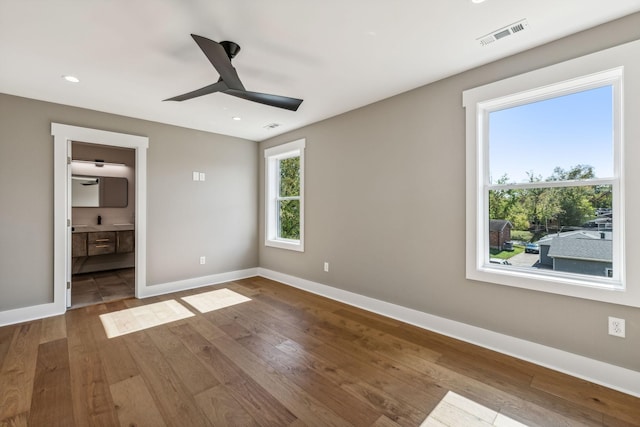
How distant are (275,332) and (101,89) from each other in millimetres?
3082

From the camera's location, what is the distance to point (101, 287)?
15.0 ft

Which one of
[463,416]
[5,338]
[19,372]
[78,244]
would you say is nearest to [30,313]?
[5,338]

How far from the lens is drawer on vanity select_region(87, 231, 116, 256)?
5.19 meters

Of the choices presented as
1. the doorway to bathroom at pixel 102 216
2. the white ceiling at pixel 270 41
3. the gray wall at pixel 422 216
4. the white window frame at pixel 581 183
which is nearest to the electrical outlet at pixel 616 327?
the gray wall at pixel 422 216

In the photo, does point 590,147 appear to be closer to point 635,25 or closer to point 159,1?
point 635,25

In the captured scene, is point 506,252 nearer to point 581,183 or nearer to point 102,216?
point 581,183

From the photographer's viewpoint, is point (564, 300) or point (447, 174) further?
point (447, 174)

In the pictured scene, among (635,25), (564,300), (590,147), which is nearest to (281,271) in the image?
(564,300)

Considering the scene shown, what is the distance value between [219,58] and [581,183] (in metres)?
2.75

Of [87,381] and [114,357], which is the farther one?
[114,357]

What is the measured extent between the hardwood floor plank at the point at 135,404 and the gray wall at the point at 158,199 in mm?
2233

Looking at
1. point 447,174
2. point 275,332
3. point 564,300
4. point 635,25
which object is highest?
point 635,25

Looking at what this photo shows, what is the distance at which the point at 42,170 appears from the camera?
334 cm

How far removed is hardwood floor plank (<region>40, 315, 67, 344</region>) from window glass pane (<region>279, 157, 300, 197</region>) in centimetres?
Answer: 321
